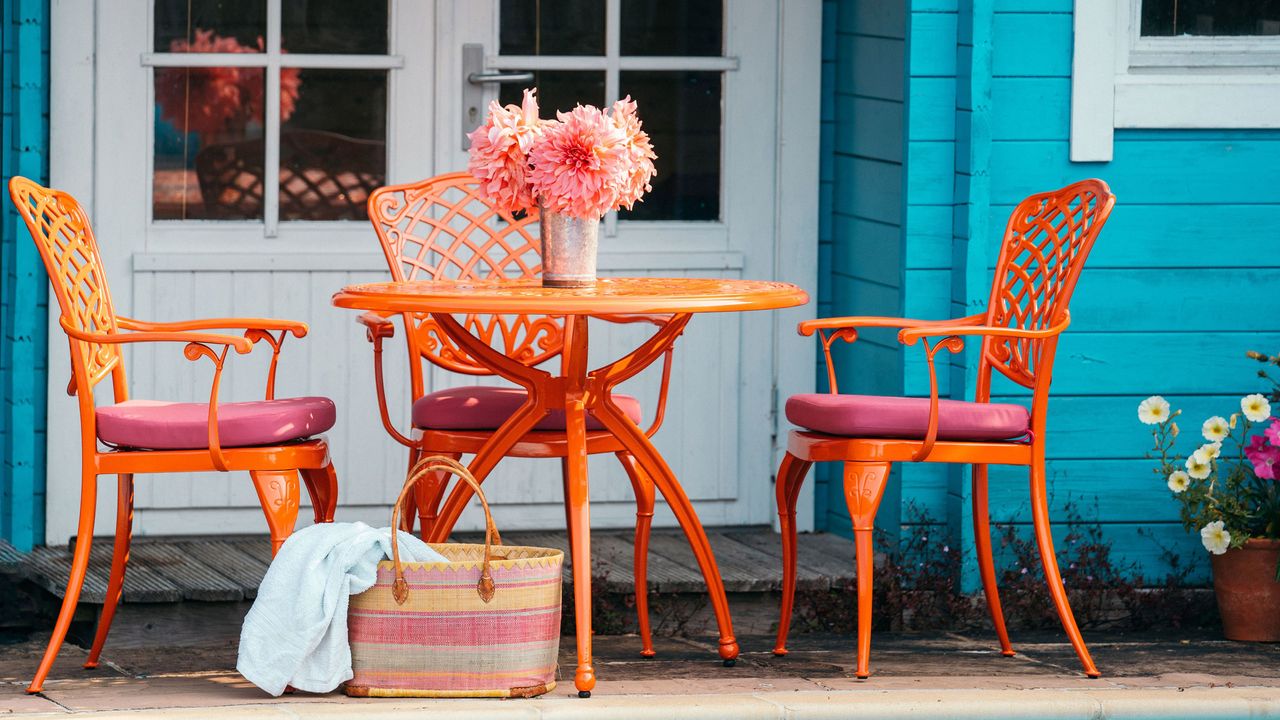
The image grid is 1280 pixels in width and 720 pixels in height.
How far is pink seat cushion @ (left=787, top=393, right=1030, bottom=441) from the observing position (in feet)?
13.3

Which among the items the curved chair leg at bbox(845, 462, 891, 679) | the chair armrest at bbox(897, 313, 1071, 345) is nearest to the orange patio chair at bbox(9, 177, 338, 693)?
the curved chair leg at bbox(845, 462, 891, 679)

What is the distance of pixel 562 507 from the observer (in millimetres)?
5336

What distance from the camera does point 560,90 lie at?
520cm

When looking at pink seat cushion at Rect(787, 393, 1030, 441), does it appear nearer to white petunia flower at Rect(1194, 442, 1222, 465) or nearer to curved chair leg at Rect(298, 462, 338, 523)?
white petunia flower at Rect(1194, 442, 1222, 465)

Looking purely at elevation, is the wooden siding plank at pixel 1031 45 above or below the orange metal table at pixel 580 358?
above

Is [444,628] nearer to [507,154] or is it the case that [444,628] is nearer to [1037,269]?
[507,154]

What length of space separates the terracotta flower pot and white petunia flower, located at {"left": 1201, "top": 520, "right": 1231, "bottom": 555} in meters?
0.05

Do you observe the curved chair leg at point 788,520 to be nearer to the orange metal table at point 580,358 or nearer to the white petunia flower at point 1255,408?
the orange metal table at point 580,358

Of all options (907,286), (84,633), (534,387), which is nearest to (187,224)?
(84,633)

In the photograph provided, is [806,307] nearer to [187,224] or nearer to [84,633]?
[187,224]

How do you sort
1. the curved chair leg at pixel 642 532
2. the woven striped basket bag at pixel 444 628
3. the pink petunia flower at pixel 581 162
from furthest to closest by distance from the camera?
1. the curved chair leg at pixel 642 532
2. the pink petunia flower at pixel 581 162
3. the woven striped basket bag at pixel 444 628

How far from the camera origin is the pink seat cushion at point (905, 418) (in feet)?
13.3

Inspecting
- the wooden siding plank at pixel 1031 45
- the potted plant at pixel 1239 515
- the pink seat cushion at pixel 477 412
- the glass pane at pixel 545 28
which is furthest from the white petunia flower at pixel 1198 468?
the glass pane at pixel 545 28

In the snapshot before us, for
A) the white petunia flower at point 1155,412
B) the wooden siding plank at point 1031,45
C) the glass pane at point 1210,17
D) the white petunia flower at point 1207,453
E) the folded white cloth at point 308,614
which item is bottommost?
the folded white cloth at point 308,614
